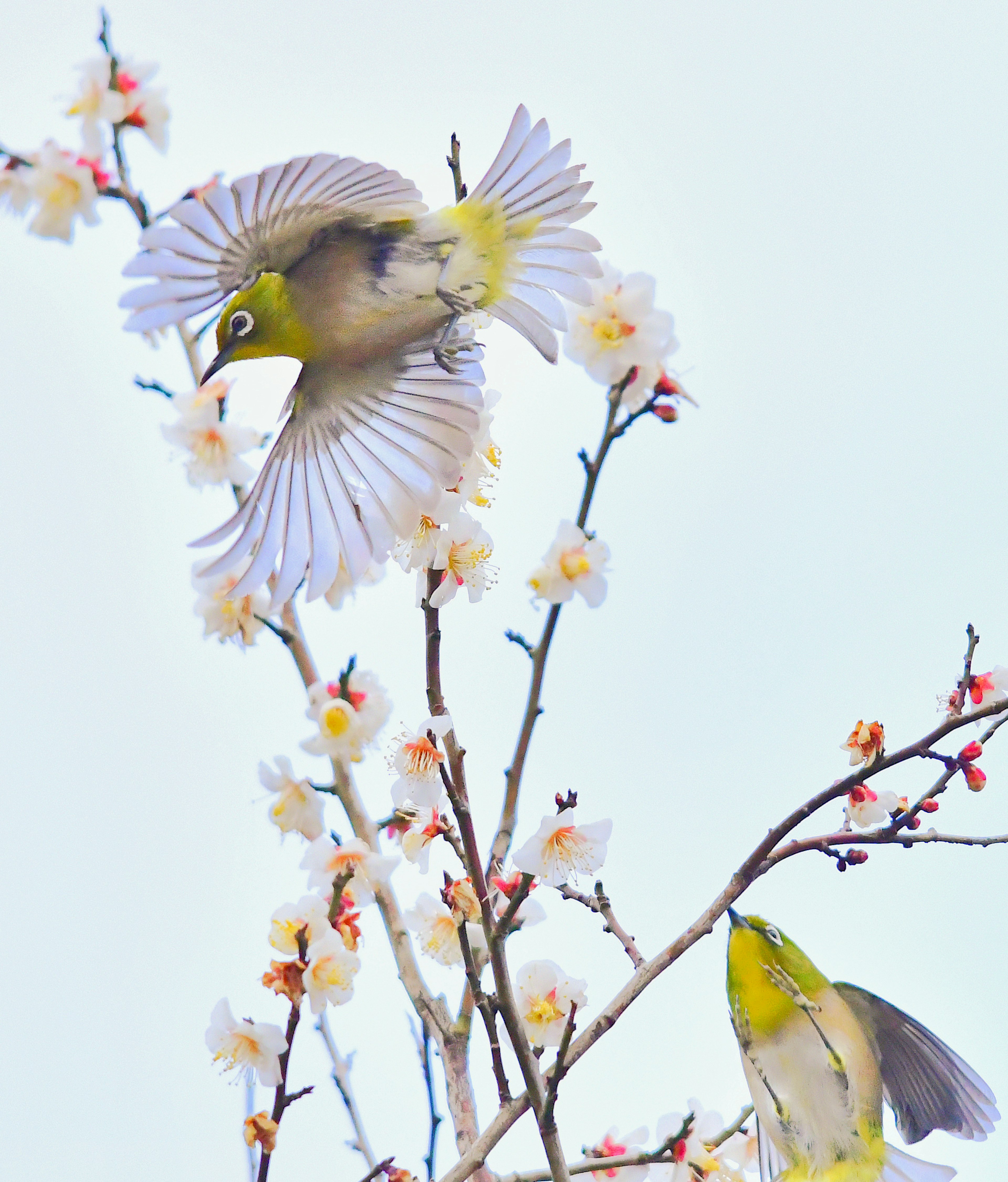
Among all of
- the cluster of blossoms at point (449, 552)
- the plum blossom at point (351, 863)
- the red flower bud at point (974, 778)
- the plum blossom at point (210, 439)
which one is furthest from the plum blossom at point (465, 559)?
the red flower bud at point (974, 778)

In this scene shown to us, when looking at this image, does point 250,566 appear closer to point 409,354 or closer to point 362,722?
point 362,722

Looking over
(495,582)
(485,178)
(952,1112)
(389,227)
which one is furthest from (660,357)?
(952,1112)

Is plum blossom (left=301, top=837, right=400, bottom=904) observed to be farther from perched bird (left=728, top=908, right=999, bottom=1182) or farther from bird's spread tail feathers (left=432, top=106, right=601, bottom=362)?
bird's spread tail feathers (left=432, top=106, right=601, bottom=362)

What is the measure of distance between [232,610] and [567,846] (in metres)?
0.57

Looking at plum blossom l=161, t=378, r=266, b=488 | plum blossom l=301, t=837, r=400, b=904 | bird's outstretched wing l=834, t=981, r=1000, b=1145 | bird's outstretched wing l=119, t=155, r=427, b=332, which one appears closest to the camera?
plum blossom l=301, t=837, r=400, b=904

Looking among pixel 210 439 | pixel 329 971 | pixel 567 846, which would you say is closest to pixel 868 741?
pixel 567 846

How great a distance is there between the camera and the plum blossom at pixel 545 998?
5.10 ft

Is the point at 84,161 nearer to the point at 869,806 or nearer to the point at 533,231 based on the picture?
the point at 533,231

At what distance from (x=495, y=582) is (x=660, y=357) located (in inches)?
14.3

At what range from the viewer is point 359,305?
1961 mm

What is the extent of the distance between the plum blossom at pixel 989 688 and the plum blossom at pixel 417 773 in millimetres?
720

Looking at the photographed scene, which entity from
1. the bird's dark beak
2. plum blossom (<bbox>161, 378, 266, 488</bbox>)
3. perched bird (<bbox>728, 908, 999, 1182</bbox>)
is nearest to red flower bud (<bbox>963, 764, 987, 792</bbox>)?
perched bird (<bbox>728, 908, 999, 1182</bbox>)

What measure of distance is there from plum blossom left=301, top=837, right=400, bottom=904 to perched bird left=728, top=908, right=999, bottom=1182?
0.47m

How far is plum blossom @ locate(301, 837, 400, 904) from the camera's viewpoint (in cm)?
138
